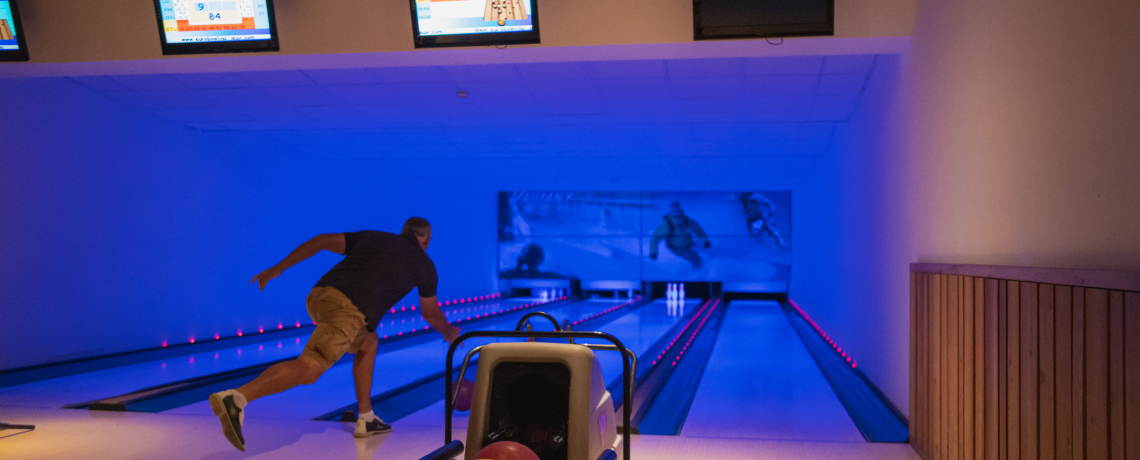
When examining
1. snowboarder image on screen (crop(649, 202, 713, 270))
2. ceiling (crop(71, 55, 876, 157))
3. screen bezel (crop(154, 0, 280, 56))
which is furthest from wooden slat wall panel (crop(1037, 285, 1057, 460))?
snowboarder image on screen (crop(649, 202, 713, 270))

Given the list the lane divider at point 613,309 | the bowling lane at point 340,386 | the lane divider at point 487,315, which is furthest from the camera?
the lane divider at point 613,309

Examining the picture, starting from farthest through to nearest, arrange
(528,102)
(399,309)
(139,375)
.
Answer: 1. (399,309)
2. (528,102)
3. (139,375)

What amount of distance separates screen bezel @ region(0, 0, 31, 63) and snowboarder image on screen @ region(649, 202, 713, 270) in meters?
10.5

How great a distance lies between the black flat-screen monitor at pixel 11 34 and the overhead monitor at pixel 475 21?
220cm

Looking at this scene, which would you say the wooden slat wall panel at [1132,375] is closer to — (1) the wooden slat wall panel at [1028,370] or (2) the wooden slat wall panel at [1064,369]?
(2) the wooden slat wall panel at [1064,369]

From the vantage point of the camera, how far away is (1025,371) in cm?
202

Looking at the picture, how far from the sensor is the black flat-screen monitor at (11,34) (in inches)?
152

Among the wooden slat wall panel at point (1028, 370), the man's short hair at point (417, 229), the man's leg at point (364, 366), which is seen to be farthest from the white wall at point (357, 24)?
the wooden slat wall panel at point (1028, 370)

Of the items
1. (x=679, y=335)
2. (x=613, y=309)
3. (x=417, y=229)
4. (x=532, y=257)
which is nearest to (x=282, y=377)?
(x=417, y=229)

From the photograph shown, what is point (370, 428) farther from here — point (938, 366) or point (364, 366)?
point (938, 366)

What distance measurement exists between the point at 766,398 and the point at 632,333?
13.2ft

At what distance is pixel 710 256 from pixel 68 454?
11.3 metres

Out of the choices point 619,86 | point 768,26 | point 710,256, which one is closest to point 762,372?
point 619,86

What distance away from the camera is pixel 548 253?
13773 millimetres
